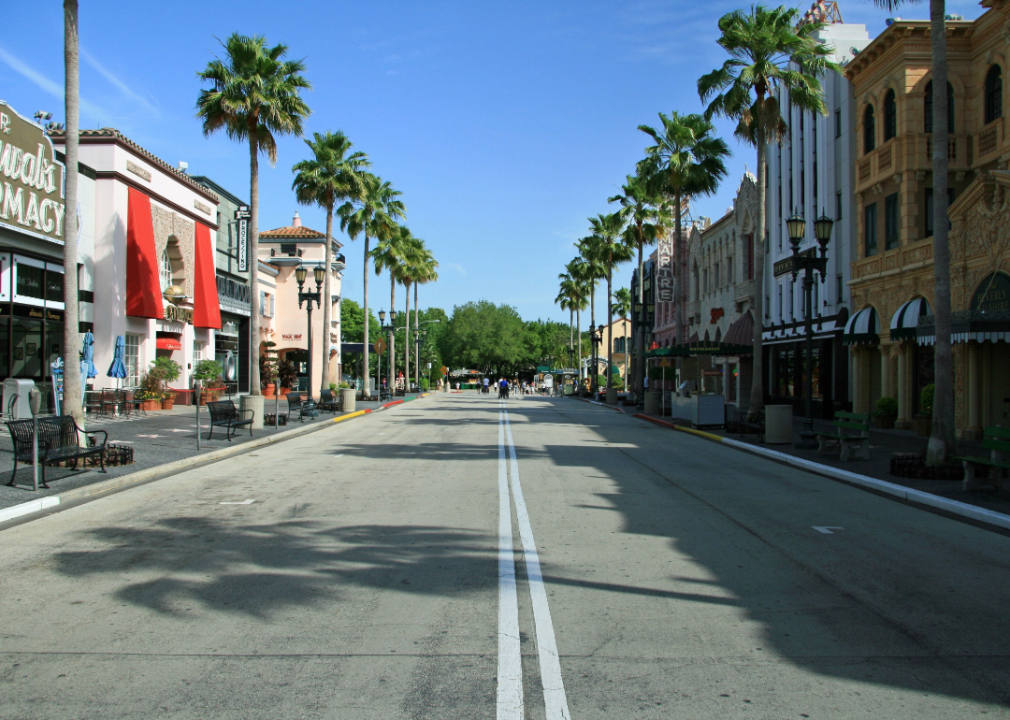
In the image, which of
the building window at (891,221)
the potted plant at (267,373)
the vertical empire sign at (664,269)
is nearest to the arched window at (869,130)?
the building window at (891,221)

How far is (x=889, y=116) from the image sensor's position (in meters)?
24.8

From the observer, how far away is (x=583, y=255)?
61000 millimetres

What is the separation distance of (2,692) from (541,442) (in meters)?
15.9

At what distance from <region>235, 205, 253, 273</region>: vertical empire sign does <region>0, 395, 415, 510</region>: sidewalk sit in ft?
43.9

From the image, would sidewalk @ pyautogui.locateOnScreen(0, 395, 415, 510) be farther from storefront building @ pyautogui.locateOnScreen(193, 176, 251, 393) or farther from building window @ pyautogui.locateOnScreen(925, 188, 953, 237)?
building window @ pyautogui.locateOnScreen(925, 188, 953, 237)

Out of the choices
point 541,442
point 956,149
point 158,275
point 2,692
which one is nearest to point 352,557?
point 2,692

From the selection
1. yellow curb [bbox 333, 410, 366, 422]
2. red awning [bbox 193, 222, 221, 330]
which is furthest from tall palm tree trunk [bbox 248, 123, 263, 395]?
red awning [bbox 193, 222, 221, 330]

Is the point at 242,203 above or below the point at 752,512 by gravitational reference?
above

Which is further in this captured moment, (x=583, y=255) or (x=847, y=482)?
(x=583, y=255)

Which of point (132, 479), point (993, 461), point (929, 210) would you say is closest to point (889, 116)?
point (929, 210)

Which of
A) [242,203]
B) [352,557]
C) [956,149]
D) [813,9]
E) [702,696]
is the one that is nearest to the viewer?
[702,696]

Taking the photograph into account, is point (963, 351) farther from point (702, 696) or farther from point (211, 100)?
point (211, 100)

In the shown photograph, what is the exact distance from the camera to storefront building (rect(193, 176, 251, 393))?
3997cm

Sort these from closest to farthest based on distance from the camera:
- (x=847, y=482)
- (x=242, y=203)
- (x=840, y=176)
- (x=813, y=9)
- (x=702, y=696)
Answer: (x=702, y=696) → (x=847, y=482) → (x=840, y=176) → (x=813, y=9) → (x=242, y=203)
